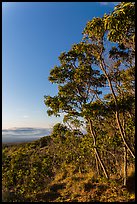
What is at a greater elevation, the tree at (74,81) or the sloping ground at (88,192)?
the tree at (74,81)

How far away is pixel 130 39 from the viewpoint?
7.61 meters

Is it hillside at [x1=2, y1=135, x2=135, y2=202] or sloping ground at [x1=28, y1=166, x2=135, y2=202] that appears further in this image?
hillside at [x1=2, y1=135, x2=135, y2=202]

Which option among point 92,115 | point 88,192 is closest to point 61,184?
point 88,192

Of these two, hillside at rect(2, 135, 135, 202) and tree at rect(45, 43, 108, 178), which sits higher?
tree at rect(45, 43, 108, 178)

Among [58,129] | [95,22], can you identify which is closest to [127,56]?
[95,22]

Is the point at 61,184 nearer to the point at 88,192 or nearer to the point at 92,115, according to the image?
the point at 88,192

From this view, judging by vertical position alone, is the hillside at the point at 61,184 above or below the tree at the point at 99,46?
below

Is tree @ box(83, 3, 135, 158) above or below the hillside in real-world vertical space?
above

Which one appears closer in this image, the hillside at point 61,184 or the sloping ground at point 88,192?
the sloping ground at point 88,192

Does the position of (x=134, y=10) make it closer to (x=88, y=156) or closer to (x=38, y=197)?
(x=38, y=197)

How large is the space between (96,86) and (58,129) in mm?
2953

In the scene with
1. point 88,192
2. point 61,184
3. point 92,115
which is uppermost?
point 92,115

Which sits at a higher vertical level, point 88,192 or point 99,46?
point 99,46

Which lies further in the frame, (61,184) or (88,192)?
(61,184)
